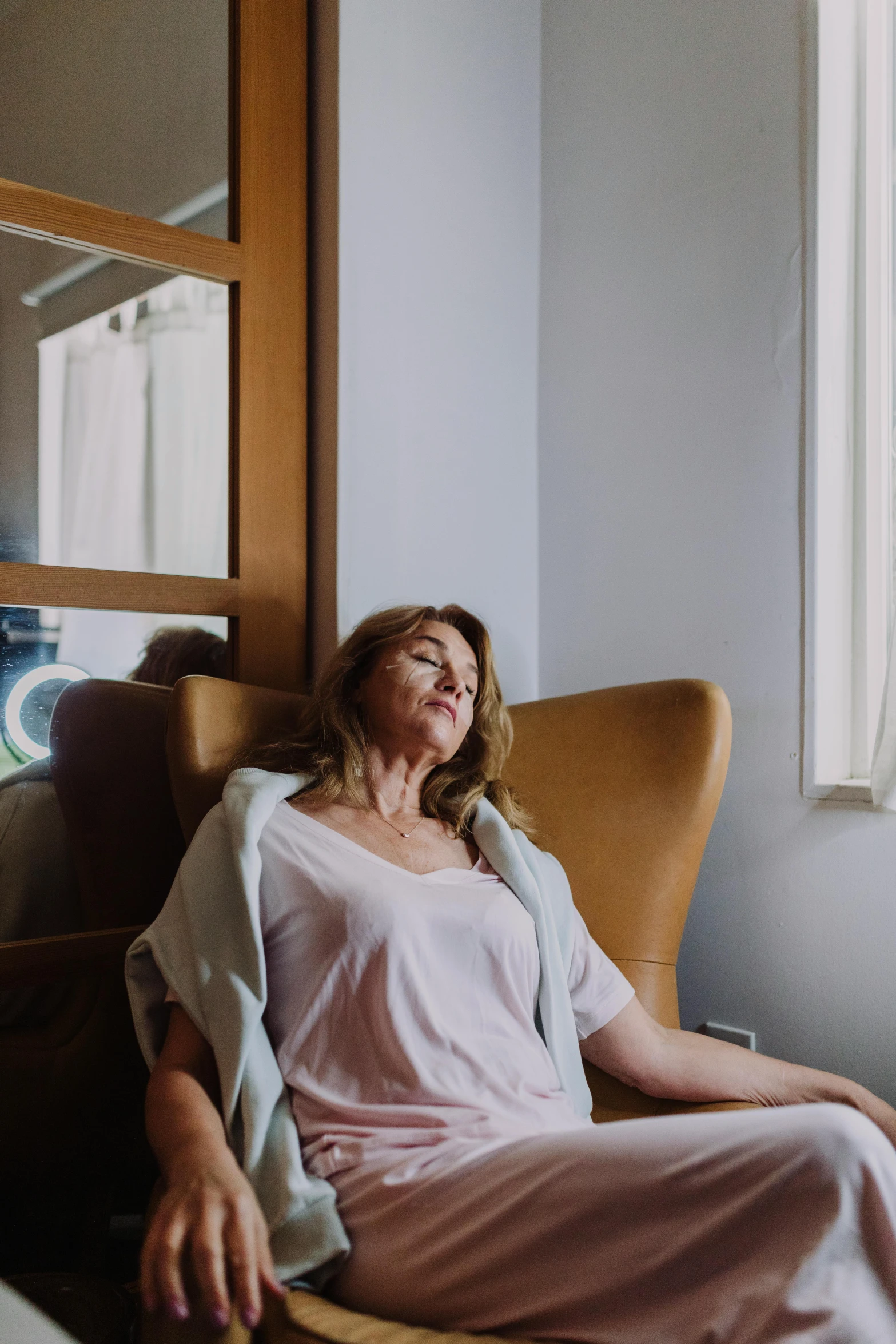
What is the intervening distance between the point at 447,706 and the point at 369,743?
123 millimetres

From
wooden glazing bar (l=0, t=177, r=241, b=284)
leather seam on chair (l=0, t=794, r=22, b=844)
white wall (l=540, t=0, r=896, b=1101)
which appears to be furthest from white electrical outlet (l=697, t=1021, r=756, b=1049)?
wooden glazing bar (l=0, t=177, r=241, b=284)

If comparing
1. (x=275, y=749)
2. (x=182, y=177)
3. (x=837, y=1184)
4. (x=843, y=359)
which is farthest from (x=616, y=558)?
(x=837, y=1184)

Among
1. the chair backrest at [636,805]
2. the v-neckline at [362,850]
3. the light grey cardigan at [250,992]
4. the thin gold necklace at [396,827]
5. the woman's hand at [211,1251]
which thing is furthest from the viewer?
the chair backrest at [636,805]

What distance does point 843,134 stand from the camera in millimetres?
1626

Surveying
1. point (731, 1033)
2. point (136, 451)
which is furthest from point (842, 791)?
point (136, 451)

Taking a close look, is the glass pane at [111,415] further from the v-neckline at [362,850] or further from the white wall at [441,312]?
the v-neckline at [362,850]

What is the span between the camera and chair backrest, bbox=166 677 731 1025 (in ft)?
4.76

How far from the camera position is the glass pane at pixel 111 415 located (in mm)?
1458

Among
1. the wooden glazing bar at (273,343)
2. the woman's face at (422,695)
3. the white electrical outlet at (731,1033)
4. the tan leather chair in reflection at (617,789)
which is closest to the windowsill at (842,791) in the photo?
the tan leather chair in reflection at (617,789)

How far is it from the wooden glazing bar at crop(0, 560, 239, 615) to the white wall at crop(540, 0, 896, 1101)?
2.27 ft

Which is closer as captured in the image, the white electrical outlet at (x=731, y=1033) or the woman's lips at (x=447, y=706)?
the woman's lips at (x=447, y=706)

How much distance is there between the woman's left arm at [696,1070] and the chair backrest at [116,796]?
0.68 metres

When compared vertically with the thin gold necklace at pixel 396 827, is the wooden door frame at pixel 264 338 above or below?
above

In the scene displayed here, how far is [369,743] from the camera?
143 cm
